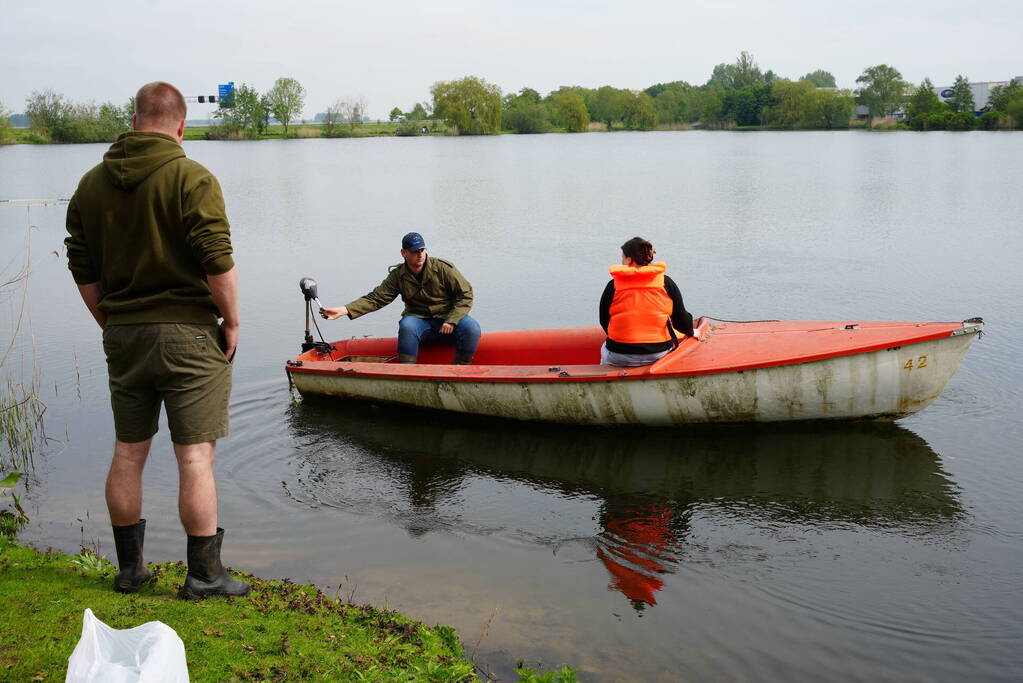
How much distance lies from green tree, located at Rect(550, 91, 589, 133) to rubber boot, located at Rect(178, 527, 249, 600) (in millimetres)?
117195

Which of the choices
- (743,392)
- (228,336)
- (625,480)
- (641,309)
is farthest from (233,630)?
(743,392)

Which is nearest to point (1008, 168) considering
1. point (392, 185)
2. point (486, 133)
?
point (392, 185)

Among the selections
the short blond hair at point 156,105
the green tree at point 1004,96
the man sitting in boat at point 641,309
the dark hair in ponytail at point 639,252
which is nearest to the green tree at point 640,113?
the green tree at point 1004,96

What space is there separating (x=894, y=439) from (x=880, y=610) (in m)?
3.07

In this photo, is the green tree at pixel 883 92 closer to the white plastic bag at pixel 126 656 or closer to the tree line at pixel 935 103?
the tree line at pixel 935 103

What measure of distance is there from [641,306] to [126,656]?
5416mm

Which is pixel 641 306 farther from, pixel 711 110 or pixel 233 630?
pixel 711 110

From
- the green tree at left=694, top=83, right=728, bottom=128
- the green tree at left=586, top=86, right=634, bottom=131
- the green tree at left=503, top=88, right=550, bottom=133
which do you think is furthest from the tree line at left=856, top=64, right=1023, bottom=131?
the green tree at left=503, top=88, right=550, bottom=133

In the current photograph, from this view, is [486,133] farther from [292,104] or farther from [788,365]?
[788,365]

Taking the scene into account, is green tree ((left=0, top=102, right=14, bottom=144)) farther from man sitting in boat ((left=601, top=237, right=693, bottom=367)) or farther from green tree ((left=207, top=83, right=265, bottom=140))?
man sitting in boat ((left=601, top=237, right=693, bottom=367))

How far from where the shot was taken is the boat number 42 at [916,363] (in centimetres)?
745

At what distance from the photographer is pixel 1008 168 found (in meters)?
33.7

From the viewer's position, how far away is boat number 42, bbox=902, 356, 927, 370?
745 centimetres

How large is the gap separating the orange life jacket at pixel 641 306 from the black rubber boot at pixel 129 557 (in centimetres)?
446
